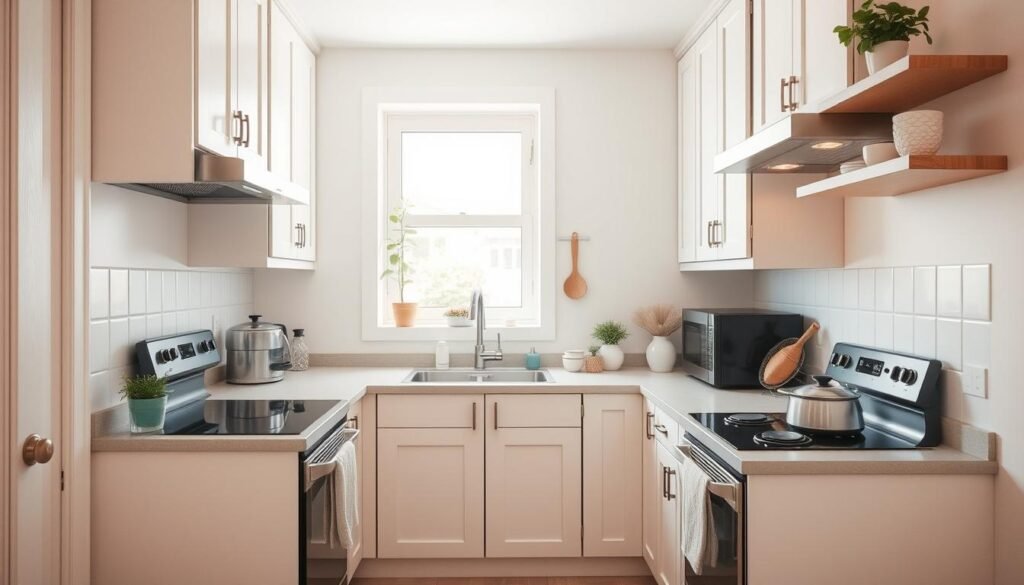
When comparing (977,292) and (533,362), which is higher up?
(977,292)

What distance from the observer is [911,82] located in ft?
5.53

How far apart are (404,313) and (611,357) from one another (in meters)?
1.03

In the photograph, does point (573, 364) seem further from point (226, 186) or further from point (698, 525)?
point (226, 186)

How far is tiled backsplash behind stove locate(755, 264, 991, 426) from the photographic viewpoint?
69.9 inches

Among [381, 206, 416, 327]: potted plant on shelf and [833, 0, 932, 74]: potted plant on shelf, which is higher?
[833, 0, 932, 74]: potted plant on shelf

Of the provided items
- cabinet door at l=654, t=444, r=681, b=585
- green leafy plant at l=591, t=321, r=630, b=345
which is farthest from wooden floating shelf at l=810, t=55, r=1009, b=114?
green leafy plant at l=591, t=321, r=630, b=345

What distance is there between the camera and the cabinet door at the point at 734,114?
2484mm

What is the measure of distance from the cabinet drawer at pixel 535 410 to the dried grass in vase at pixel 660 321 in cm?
64

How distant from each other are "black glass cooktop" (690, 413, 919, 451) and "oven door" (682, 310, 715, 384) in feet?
2.00

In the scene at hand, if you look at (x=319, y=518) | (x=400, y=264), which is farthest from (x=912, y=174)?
(x=400, y=264)

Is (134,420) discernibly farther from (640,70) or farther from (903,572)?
(640,70)

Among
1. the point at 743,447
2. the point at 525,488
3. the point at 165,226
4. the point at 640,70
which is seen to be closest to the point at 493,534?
the point at 525,488

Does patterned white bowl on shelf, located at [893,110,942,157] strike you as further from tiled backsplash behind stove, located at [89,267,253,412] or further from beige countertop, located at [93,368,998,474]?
tiled backsplash behind stove, located at [89,267,253,412]

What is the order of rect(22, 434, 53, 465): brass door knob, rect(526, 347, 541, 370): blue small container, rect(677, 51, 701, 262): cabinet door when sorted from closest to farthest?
1. rect(22, 434, 53, 465): brass door knob
2. rect(677, 51, 701, 262): cabinet door
3. rect(526, 347, 541, 370): blue small container
